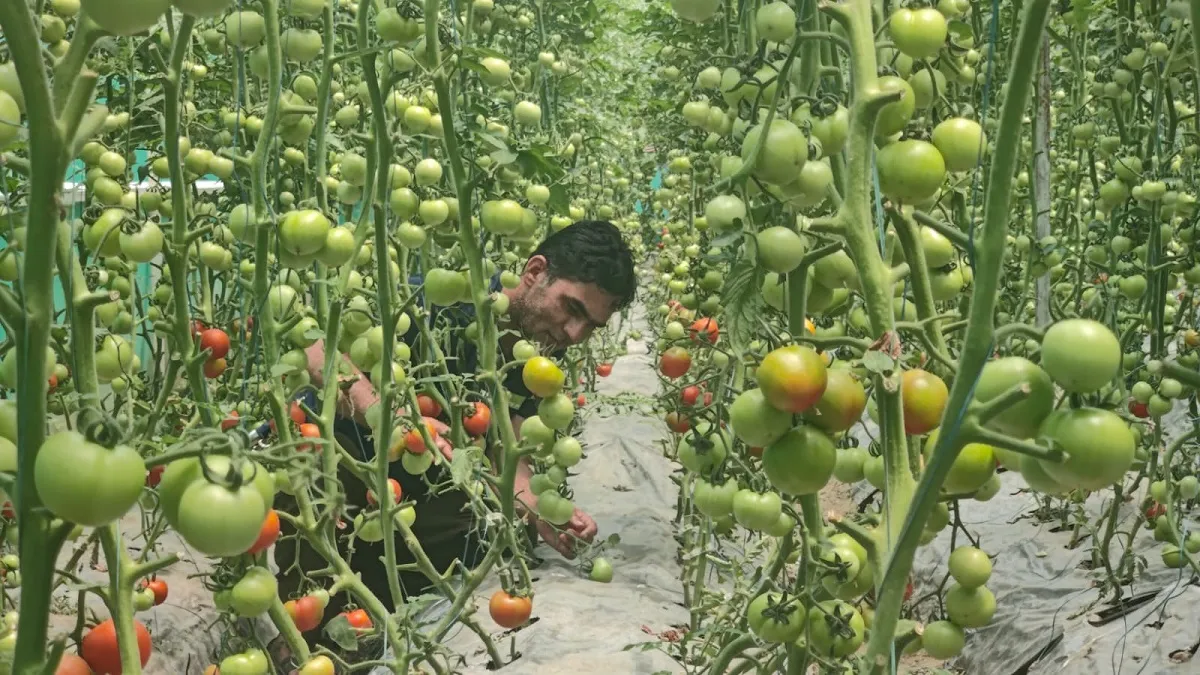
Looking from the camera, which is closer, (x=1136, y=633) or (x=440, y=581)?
(x=440, y=581)

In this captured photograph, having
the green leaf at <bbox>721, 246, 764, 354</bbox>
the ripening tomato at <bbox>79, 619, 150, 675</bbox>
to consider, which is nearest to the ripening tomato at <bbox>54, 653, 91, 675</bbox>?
the ripening tomato at <bbox>79, 619, 150, 675</bbox>

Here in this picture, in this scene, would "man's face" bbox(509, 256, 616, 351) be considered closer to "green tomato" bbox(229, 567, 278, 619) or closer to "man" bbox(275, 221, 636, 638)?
"man" bbox(275, 221, 636, 638)

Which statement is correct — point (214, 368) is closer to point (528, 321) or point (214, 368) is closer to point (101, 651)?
point (101, 651)

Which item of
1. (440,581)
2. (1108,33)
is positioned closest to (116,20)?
(440,581)

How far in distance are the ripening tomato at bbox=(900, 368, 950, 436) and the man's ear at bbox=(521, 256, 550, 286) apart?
6.93 ft

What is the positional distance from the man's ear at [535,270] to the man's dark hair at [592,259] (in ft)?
0.05

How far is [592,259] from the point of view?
119 inches

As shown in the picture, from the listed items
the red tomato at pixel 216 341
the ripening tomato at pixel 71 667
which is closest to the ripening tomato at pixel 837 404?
the ripening tomato at pixel 71 667

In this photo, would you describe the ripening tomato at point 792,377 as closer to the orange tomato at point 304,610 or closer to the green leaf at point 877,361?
the green leaf at point 877,361

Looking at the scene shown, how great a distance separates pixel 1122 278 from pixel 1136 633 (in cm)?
85

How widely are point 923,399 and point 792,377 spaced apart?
15cm

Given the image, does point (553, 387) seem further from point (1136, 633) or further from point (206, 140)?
point (1136, 633)

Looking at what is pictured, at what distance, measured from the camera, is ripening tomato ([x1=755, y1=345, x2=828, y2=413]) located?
3.05ft

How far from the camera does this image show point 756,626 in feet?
4.15
